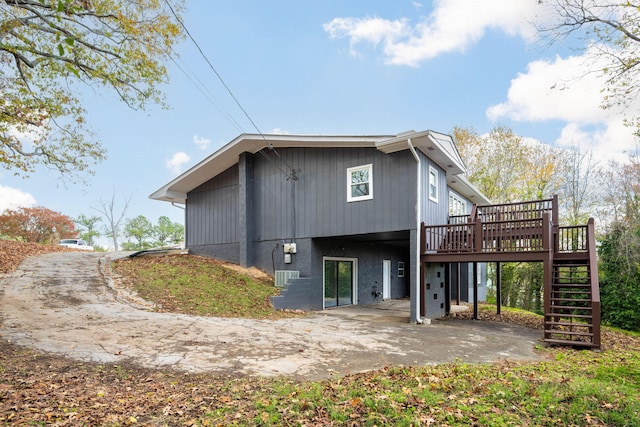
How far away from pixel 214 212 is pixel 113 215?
89.2 feet

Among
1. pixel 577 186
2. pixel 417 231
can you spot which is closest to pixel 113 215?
pixel 417 231

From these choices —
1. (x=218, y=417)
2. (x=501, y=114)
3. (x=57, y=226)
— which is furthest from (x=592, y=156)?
(x=57, y=226)

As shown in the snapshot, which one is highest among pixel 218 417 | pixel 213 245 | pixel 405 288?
pixel 213 245

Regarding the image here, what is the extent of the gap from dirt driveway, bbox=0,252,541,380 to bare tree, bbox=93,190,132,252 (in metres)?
28.4

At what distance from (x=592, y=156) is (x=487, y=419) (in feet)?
74.2

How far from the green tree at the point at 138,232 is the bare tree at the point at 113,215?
0.83m

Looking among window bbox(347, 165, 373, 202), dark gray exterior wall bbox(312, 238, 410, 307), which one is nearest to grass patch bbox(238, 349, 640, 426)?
window bbox(347, 165, 373, 202)

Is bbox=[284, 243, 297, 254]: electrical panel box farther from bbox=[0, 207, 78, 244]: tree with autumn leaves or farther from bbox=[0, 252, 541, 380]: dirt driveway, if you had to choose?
bbox=[0, 207, 78, 244]: tree with autumn leaves

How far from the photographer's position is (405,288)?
733 inches

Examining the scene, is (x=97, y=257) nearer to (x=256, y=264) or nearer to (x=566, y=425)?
(x=256, y=264)

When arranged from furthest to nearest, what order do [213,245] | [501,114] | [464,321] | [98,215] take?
[98,215] < [501,114] < [213,245] < [464,321]

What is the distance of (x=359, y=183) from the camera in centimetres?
1159

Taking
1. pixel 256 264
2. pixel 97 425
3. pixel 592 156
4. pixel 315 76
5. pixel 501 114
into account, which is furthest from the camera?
pixel 501 114

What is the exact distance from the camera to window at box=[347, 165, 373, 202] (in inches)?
446
